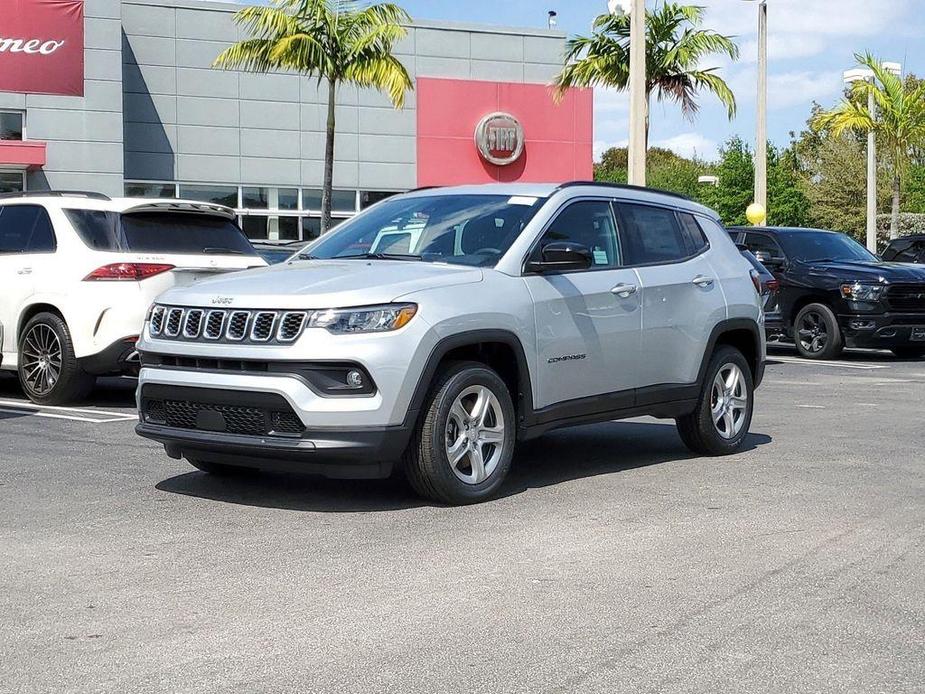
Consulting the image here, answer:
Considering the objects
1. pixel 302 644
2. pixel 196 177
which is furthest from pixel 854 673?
pixel 196 177

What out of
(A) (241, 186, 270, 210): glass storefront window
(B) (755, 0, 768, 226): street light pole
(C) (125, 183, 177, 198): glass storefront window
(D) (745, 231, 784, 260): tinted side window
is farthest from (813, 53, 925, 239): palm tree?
(C) (125, 183, 177, 198): glass storefront window

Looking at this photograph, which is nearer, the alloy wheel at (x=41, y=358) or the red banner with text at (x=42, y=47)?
the alloy wheel at (x=41, y=358)

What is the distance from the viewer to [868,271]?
18.3m

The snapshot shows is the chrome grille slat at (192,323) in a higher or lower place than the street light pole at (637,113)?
lower

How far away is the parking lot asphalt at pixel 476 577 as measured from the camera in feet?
14.2

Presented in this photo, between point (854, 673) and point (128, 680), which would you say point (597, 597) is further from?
point (128, 680)

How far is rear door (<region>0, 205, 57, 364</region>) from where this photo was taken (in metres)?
11.4

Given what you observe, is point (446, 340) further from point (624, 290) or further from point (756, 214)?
point (756, 214)

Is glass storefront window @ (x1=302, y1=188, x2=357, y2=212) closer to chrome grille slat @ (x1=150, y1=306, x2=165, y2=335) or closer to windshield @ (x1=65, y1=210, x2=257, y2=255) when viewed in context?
windshield @ (x1=65, y1=210, x2=257, y2=255)

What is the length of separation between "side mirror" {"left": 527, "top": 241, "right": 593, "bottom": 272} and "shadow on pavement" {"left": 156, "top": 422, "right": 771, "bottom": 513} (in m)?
1.24

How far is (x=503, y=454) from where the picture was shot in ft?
24.0

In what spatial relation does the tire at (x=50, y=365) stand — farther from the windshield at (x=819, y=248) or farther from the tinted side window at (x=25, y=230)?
the windshield at (x=819, y=248)

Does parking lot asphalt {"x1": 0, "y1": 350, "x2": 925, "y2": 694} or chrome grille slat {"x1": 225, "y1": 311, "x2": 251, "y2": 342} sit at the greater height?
chrome grille slat {"x1": 225, "y1": 311, "x2": 251, "y2": 342}

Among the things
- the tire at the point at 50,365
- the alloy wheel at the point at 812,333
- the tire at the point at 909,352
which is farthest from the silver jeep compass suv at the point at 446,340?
the tire at the point at 909,352
